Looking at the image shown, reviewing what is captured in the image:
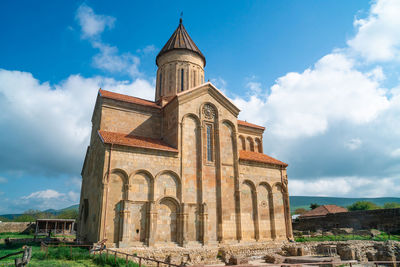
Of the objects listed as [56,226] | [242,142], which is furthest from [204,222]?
[56,226]

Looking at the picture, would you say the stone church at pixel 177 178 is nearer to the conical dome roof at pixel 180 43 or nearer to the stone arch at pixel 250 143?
the conical dome roof at pixel 180 43

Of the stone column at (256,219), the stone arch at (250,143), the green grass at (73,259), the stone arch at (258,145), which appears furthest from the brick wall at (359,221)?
the green grass at (73,259)

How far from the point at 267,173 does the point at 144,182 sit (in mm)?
9468

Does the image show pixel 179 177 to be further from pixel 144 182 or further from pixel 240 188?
pixel 240 188

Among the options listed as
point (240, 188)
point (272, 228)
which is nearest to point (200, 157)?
point (240, 188)

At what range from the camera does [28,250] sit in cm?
726

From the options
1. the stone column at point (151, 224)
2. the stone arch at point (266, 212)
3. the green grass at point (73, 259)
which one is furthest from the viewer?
the stone arch at point (266, 212)

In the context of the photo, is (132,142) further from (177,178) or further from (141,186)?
(177,178)

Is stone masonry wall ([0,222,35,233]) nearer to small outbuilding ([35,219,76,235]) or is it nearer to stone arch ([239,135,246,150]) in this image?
small outbuilding ([35,219,76,235])

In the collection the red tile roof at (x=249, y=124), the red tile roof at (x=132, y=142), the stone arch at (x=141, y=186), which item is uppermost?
the red tile roof at (x=249, y=124)

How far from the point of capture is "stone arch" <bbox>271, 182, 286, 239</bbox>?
1948cm

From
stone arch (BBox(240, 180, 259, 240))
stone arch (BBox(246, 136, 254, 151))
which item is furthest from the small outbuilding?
stone arch (BBox(240, 180, 259, 240))

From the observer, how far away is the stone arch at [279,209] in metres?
19.5

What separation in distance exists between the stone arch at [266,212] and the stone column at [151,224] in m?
7.83
